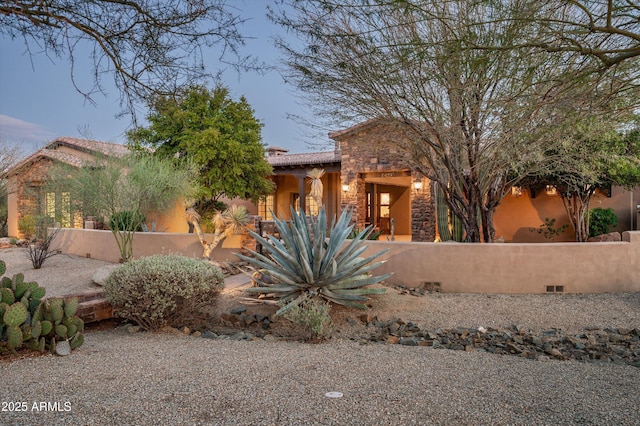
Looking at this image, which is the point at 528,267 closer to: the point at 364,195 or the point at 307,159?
the point at 364,195

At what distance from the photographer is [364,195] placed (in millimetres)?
17828

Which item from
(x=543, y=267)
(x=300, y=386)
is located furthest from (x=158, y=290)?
(x=543, y=267)

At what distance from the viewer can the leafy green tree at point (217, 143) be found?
17.6 m

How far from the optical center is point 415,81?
783 cm

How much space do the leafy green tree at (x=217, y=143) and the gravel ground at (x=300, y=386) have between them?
41.8ft

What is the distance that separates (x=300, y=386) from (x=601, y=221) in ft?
49.0

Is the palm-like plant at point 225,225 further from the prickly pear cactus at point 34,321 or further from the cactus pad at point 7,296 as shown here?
the cactus pad at point 7,296

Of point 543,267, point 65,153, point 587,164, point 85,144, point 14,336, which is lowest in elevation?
point 14,336

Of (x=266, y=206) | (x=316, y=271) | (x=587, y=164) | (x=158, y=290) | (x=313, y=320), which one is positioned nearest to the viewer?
(x=313, y=320)

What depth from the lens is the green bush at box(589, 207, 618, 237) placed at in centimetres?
1520

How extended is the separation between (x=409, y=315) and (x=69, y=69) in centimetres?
533

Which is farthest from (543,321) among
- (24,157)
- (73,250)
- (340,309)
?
(24,157)

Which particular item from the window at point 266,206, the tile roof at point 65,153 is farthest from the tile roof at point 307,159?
the tile roof at point 65,153

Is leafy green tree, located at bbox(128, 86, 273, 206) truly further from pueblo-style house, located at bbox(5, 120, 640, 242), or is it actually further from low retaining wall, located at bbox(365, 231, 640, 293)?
low retaining wall, located at bbox(365, 231, 640, 293)
